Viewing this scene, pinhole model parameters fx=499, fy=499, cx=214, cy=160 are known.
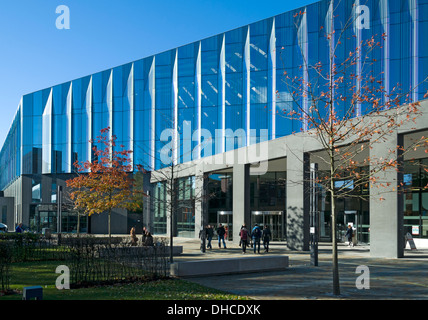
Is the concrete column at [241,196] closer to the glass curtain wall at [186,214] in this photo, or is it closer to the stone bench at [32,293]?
the glass curtain wall at [186,214]

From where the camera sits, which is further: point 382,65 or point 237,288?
point 382,65

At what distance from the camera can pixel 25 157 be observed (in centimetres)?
6353

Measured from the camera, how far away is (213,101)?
2104 inches

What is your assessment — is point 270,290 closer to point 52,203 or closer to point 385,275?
point 385,275

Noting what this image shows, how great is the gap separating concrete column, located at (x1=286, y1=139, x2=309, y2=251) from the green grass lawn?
1413 cm

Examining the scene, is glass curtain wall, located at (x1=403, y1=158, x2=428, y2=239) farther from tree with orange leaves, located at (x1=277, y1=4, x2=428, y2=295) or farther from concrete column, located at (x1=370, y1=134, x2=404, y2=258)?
concrete column, located at (x1=370, y1=134, x2=404, y2=258)

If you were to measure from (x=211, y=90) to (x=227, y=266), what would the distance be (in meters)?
38.4

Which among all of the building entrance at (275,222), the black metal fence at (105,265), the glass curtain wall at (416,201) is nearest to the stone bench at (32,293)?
the black metal fence at (105,265)

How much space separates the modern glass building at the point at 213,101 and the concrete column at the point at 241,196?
485 mm

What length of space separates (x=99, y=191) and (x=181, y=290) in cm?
1797

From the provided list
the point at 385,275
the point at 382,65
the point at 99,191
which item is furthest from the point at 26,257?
the point at 382,65

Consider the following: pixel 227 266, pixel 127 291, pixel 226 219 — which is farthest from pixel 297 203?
pixel 127 291

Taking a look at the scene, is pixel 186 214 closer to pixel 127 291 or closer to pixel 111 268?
pixel 111 268
